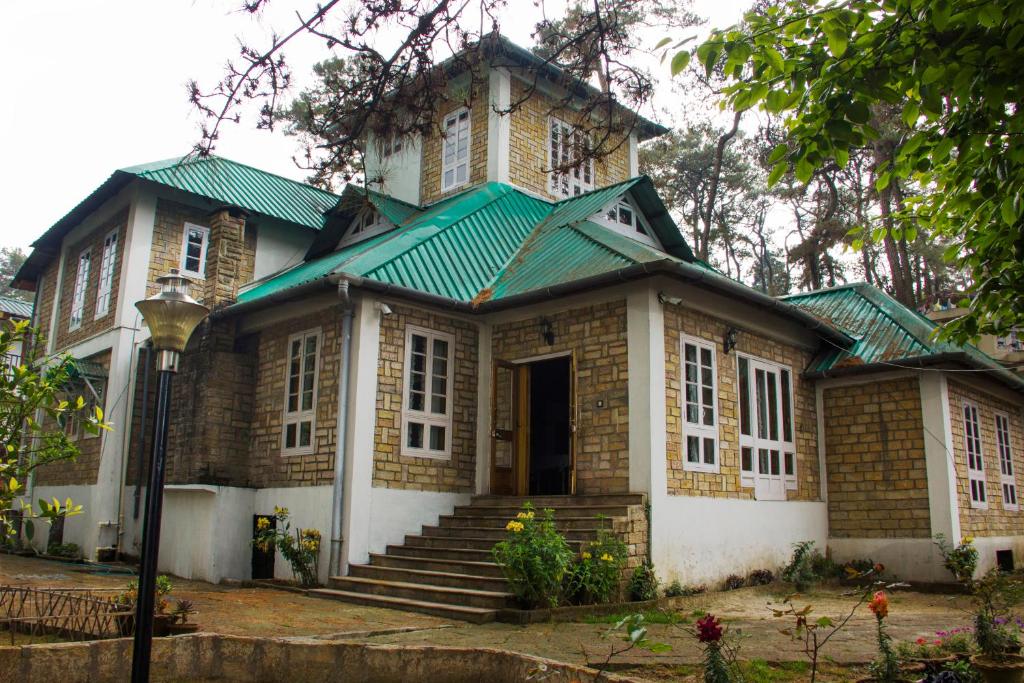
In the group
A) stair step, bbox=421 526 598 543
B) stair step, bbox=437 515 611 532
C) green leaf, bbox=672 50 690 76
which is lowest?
stair step, bbox=421 526 598 543

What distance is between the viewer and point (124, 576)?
12281 millimetres

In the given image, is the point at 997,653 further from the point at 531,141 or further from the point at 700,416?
the point at 531,141

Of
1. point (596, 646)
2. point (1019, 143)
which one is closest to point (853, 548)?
point (596, 646)

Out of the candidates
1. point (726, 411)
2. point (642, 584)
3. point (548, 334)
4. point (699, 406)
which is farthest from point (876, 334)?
point (642, 584)

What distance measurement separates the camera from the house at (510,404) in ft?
35.3

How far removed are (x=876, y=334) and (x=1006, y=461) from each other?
351 cm

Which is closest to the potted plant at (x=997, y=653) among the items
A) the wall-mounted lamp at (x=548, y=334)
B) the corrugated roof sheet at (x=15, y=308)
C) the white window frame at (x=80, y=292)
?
the wall-mounted lamp at (x=548, y=334)

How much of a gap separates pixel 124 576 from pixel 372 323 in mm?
5262

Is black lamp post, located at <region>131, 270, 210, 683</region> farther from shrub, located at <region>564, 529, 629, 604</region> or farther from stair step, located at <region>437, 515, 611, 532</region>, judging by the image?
stair step, located at <region>437, 515, 611, 532</region>

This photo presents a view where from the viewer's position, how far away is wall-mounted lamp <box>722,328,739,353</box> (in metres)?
12.1

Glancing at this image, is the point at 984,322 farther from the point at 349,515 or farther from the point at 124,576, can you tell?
the point at 124,576

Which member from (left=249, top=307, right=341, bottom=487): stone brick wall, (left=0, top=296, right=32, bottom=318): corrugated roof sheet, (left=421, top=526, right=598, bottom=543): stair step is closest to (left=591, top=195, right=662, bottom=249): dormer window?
(left=249, top=307, right=341, bottom=487): stone brick wall

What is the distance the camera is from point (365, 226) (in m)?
16.5

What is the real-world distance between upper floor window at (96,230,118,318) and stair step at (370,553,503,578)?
348 inches
